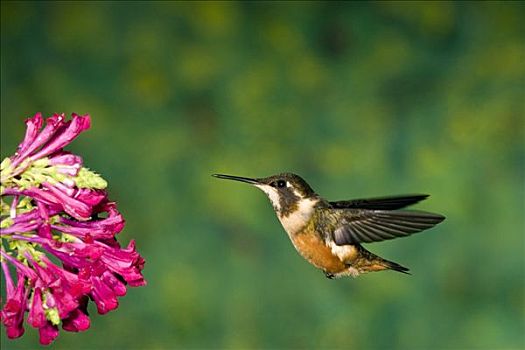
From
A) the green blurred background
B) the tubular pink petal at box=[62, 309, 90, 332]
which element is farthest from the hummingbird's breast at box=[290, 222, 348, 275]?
the green blurred background

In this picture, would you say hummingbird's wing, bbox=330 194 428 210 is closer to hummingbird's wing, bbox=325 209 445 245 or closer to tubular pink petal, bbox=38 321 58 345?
hummingbird's wing, bbox=325 209 445 245

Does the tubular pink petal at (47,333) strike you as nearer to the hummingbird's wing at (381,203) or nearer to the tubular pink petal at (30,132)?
the tubular pink petal at (30,132)

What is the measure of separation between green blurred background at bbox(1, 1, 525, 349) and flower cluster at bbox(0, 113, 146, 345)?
2.01 meters

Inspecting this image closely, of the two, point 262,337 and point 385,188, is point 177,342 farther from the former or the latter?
point 385,188

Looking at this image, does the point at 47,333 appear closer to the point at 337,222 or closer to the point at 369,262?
the point at 337,222

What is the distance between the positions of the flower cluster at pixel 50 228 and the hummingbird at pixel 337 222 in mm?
394

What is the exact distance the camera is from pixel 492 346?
2.86m

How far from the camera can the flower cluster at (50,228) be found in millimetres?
790

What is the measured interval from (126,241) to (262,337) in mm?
607

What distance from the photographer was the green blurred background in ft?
9.36

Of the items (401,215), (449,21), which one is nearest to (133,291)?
(449,21)

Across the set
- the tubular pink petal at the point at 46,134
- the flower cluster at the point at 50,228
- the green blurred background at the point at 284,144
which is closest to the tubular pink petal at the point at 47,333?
the flower cluster at the point at 50,228

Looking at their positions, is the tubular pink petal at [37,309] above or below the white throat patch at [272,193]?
below

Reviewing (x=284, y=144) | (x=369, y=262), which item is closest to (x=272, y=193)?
(x=369, y=262)
